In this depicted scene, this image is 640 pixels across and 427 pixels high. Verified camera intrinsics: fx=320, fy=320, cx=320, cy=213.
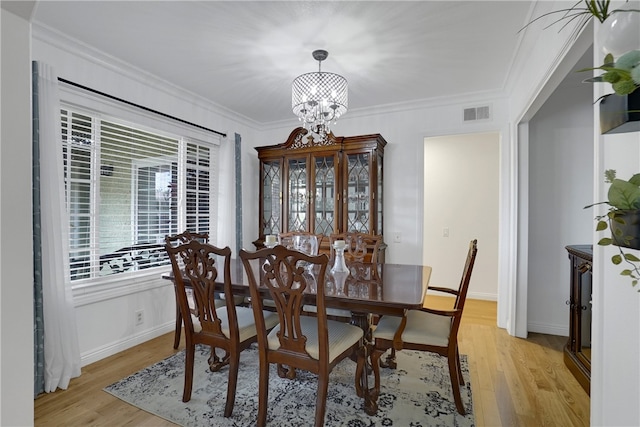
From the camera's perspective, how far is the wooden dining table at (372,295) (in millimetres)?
1711

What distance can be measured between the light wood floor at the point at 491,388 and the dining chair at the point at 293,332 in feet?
2.56

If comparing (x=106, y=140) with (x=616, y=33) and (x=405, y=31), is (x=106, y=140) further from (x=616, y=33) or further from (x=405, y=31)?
(x=616, y=33)

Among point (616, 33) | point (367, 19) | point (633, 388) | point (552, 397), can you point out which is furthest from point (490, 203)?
point (616, 33)

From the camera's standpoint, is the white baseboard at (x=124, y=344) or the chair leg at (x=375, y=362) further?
the white baseboard at (x=124, y=344)

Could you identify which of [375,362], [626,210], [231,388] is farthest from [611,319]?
[231,388]

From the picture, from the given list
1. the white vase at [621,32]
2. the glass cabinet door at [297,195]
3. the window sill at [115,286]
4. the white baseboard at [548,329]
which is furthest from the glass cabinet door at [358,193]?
the white vase at [621,32]

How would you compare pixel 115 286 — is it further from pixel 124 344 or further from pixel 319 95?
pixel 319 95

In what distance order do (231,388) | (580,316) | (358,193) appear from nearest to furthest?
(231,388)
(580,316)
(358,193)

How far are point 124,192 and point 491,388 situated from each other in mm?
3372

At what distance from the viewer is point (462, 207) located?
466 cm

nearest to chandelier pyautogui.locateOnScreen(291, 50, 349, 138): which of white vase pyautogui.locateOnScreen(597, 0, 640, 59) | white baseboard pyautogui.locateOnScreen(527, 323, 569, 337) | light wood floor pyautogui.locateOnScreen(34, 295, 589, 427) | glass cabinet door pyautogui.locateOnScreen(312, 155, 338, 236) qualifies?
glass cabinet door pyautogui.locateOnScreen(312, 155, 338, 236)

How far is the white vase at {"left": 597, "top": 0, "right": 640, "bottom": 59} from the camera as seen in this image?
0.74 meters

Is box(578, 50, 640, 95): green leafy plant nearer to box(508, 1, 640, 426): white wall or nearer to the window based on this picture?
box(508, 1, 640, 426): white wall

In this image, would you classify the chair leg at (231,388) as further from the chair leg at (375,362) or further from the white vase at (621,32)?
the white vase at (621,32)
